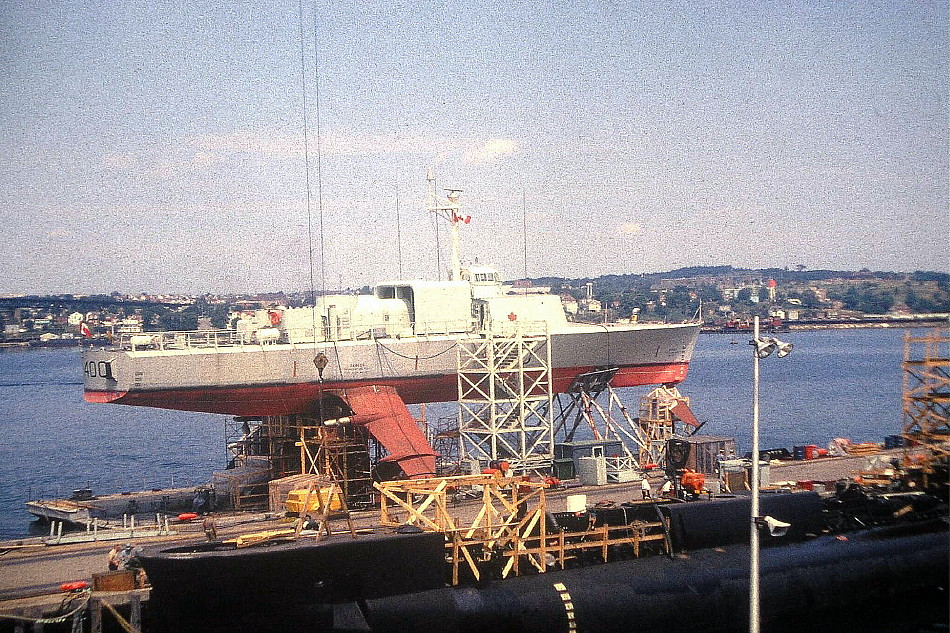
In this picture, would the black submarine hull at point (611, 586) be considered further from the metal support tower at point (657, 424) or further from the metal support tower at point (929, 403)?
the metal support tower at point (657, 424)

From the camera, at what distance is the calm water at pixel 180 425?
68.0m

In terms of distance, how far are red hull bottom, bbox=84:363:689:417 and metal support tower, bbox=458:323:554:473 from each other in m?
2.18

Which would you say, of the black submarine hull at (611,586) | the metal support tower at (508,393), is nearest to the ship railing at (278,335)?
the metal support tower at (508,393)

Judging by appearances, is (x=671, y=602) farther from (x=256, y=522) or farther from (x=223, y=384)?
(x=223, y=384)

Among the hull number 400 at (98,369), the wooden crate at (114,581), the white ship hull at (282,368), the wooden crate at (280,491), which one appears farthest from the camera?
the white ship hull at (282,368)

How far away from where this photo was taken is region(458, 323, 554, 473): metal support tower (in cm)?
4503

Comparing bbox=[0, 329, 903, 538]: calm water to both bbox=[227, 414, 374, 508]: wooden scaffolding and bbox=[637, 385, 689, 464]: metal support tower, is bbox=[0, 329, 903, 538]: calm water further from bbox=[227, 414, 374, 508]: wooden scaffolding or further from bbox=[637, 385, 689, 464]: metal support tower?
bbox=[637, 385, 689, 464]: metal support tower

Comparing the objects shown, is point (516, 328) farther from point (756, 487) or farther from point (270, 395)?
point (756, 487)

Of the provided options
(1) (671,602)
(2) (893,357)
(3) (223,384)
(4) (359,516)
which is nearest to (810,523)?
(1) (671,602)

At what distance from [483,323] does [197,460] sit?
119ft

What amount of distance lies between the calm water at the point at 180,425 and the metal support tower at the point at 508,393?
2634cm

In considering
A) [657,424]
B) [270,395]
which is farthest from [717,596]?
[270,395]

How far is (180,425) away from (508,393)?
227 ft

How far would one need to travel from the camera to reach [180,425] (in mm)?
104312
